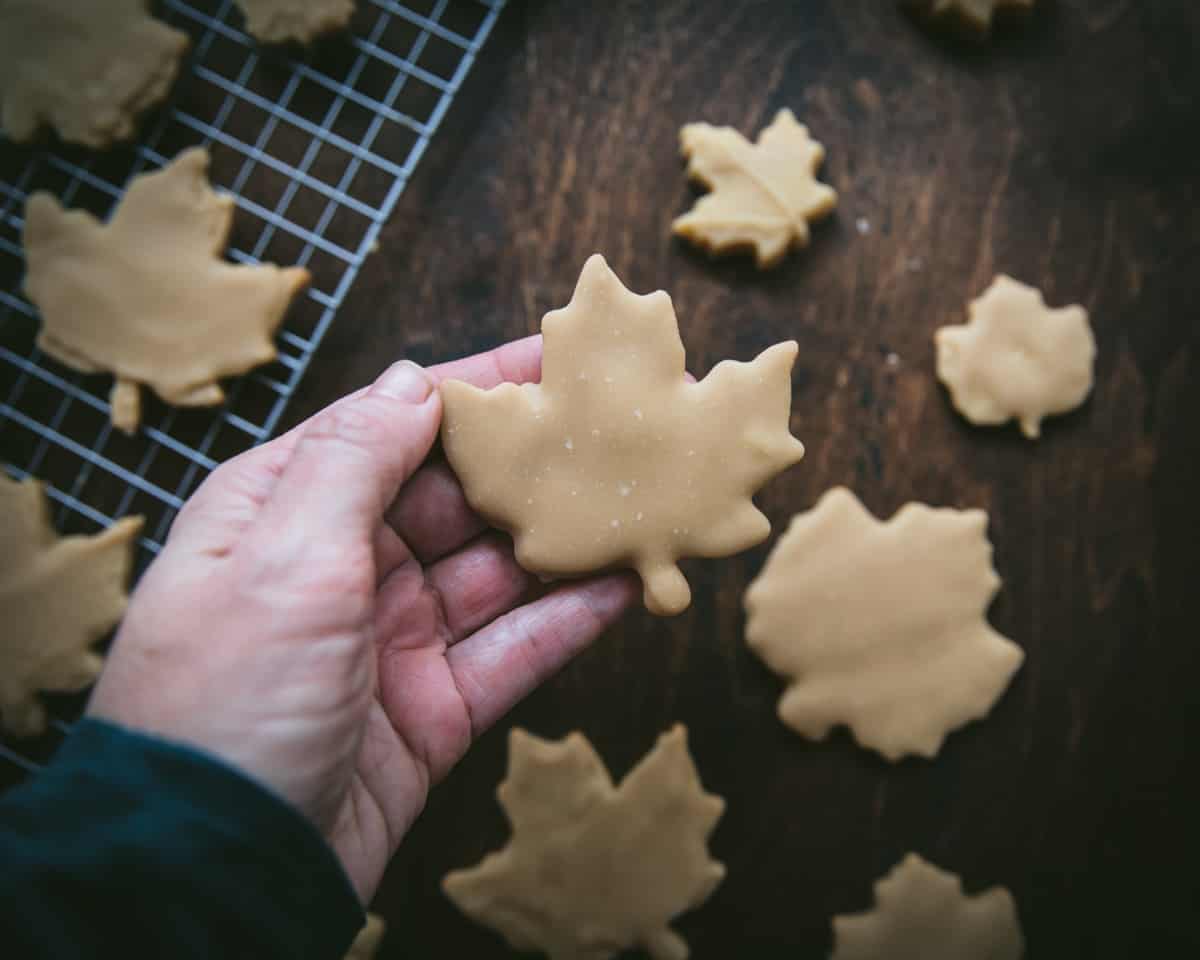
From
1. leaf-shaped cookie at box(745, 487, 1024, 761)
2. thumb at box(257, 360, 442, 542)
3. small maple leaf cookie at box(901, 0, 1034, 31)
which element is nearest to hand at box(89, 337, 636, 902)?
thumb at box(257, 360, 442, 542)

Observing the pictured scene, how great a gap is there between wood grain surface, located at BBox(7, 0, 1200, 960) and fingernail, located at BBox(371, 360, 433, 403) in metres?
0.38

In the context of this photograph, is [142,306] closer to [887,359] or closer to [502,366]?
[502,366]

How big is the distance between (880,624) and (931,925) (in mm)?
439

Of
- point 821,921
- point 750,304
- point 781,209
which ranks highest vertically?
point 781,209

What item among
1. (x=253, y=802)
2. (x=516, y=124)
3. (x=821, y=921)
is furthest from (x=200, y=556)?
(x=821, y=921)

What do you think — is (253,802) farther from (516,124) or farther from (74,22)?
(74,22)

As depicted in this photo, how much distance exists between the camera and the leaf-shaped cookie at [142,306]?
4.37ft

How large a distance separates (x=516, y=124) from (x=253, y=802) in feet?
3.46

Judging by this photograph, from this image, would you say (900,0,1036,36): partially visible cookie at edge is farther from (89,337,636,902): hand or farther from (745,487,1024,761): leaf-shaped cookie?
(89,337,636,902): hand

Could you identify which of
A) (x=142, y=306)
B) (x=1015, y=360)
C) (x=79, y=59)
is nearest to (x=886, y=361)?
(x=1015, y=360)

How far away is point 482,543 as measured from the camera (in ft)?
3.93

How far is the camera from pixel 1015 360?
56.1 inches

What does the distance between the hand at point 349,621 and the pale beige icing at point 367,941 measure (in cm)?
27

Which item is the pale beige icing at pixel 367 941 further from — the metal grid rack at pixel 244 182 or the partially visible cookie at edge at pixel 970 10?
the partially visible cookie at edge at pixel 970 10
